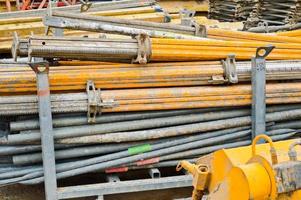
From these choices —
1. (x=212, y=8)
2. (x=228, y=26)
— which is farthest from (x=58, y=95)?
Answer: (x=212, y=8)

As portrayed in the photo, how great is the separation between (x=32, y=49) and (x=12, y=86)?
10.5 inches

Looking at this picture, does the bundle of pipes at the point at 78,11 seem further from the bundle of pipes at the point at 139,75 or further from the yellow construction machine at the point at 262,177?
the yellow construction machine at the point at 262,177

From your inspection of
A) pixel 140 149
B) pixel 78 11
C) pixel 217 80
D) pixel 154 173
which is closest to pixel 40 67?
pixel 140 149

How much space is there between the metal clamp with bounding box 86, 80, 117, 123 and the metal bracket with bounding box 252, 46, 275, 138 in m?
1.00

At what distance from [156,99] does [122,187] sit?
0.62 metres

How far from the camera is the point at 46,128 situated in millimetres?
2746

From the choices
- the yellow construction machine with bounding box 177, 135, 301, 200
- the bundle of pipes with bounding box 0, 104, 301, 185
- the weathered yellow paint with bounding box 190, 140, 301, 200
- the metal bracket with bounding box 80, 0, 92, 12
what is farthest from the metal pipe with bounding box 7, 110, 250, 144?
the metal bracket with bounding box 80, 0, 92, 12

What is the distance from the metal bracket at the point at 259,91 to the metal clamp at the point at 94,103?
100 centimetres

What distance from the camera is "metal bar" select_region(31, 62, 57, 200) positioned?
2.70 metres

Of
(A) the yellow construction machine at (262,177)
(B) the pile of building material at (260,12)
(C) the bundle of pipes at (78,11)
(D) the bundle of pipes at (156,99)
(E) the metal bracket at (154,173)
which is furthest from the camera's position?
(B) the pile of building material at (260,12)

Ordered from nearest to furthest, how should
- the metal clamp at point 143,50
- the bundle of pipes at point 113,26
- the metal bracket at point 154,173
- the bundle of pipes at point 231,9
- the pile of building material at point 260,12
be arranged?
1. the metal clamp at point 143,50
2. the metal bracket at point 154,173
3. the bundle of pipes at point 113,26
4. the pile of building material at point 260,12
5. the bundle of pipes at point 231,9

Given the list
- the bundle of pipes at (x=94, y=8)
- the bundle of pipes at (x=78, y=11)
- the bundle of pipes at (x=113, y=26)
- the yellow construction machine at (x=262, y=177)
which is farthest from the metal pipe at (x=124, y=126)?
the bundle of pipes at (x=94, y=8)

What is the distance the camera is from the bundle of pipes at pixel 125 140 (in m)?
2.85

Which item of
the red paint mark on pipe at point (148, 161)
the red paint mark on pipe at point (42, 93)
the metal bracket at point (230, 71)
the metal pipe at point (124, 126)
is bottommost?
the red paint mark on pipe at point (148, 161)
